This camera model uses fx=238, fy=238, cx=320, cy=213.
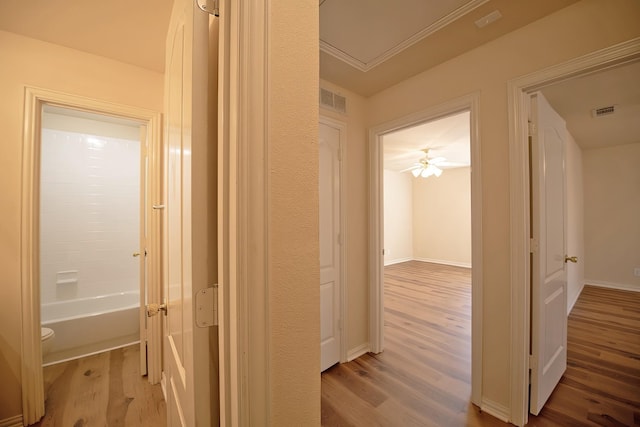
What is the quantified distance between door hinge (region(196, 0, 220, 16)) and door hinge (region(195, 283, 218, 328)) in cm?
68

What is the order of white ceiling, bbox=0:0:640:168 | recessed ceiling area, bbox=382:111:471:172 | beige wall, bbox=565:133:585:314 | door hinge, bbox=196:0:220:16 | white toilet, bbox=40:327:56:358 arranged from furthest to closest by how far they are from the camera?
beige wall, bbox=565:133:585:314, recessed ceiling area, bbox=382:111:471:172, white toilet, bbox=40:327:56:358, white ceiling, bbox=0:0:640:168, door hinge, bbox=196:0:220:16

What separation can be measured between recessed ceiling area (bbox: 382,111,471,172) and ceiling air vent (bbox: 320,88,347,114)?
0.64m

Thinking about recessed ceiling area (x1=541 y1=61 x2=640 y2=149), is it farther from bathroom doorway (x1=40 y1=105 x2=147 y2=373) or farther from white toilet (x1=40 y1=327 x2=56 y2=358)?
bathroom doorway (x1=40 y1=105 x2=147 y2=373)

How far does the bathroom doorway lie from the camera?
255 centimetres

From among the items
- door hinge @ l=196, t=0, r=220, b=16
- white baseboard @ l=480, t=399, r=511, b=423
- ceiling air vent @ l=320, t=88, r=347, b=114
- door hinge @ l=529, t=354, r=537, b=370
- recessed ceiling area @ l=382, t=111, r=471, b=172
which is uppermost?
recessed ceiling area @ l=382, t=111, r=471, b=172

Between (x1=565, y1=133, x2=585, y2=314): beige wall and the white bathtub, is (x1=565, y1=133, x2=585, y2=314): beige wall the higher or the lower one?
the higher one

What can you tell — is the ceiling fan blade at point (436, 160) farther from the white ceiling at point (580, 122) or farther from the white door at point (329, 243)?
the white door at point (329, 243)

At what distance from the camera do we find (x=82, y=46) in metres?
1.63

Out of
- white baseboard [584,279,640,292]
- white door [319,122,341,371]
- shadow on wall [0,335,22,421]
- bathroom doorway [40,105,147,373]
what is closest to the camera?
shadow on wall [0,335,22,421]

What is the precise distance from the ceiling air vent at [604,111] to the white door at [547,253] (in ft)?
4.80

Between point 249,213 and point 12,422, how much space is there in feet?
7.84

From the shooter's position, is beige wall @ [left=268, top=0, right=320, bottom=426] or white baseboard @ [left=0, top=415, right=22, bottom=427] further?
white baseboard @ [left=0, top=415, right=22, bottom=427]

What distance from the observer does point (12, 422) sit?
1.47 meters

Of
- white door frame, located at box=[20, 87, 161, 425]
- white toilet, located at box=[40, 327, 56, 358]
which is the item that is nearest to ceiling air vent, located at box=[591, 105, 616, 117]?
white door frame, located at box=[20, 87, 161, 425]
